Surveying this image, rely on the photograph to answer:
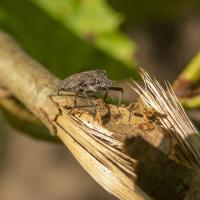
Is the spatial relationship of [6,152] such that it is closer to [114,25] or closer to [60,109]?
[114,25]

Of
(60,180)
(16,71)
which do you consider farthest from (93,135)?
(60,180)

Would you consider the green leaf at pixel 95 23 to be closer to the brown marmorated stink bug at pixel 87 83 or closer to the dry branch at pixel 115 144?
the brown marmorated stink bug at pixel 87 83

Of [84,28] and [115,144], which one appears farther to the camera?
[84,28]

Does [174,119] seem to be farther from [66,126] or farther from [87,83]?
[87,83]

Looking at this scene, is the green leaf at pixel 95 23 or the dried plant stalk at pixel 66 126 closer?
the dried plant stalk at pixel 66 126

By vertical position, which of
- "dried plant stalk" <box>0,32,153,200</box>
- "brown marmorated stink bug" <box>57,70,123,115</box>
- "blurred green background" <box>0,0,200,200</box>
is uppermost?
"blurred green background" <box>0,0,200,200</box>

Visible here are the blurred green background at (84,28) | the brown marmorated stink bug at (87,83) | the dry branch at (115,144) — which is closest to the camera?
the dry branch at (115,144)

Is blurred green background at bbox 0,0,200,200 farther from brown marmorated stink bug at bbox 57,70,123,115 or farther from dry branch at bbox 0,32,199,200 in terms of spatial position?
dry branch at bbox 0,32,199,200

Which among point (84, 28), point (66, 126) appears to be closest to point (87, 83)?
point (66, 126)

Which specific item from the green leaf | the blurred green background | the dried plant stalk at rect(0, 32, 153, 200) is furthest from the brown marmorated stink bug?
the green leaf

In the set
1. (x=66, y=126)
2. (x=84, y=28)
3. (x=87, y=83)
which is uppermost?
(x=84, y=28)

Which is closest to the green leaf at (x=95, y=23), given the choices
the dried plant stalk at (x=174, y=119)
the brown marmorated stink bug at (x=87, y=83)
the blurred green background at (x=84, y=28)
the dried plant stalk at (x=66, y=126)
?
the blurred green background at (x=84, y=28)
